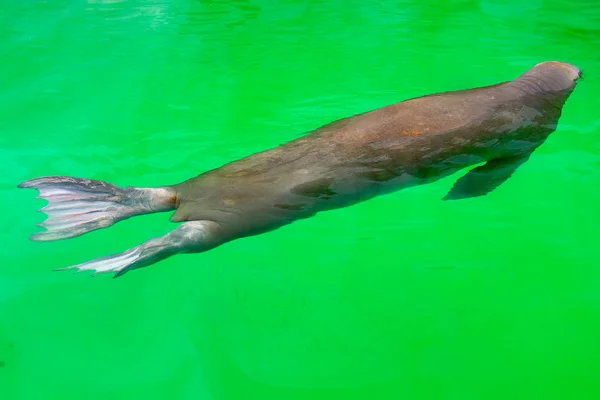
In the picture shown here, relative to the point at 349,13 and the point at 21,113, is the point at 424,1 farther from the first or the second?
the point at 21,113

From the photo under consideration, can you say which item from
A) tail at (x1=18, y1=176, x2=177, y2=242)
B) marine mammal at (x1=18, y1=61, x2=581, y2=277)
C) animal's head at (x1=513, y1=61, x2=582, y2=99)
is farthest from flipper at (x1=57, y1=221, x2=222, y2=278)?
animal's head at (x1=513, y1=61, x2=582, y2=99)

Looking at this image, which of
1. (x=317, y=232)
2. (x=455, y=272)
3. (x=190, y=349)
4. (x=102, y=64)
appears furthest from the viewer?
(x=102, y=64)

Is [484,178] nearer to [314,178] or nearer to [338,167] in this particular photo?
[338,167]

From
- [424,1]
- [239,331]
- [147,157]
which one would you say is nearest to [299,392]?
[239,331]

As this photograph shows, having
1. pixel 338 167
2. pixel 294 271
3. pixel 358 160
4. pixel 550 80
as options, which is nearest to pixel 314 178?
pixel 338 167

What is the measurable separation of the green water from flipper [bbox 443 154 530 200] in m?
0.26

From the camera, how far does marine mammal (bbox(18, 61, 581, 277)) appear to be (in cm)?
323

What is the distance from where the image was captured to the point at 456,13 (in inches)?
326

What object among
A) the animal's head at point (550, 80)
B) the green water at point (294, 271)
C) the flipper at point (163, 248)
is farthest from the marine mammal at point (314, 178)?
the animal's head at point (550, 80)

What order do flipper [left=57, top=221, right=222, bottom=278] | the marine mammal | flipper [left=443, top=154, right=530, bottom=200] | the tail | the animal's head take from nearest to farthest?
flipper [left=57, top=221, right=222, bottom=278] < the marine mammal < the tail < flipper [left=443, top=154, right=530, bottom=200] < the animal's head

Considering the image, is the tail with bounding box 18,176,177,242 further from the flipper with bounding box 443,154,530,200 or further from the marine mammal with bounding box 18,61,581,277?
the flipper with bounding box 443,154,530,200

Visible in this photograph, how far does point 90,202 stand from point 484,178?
101 inches

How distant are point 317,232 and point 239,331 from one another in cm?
96

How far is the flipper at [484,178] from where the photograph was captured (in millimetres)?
3926
